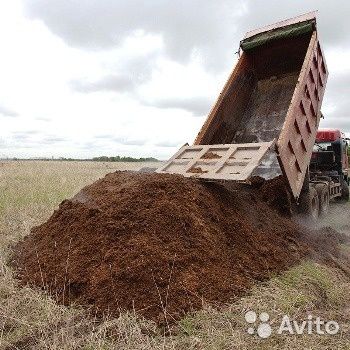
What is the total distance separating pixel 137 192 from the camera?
210 inches

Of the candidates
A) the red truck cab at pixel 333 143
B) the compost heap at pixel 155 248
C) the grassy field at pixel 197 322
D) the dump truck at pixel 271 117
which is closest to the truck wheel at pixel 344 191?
the red truck cab at pixel 333 143

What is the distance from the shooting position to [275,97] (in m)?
8.87

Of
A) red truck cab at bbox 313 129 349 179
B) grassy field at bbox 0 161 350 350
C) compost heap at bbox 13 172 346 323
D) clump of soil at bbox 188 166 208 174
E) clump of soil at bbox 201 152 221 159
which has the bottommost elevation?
grassy field at bbox 0 161 350 350

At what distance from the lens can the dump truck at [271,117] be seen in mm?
6133

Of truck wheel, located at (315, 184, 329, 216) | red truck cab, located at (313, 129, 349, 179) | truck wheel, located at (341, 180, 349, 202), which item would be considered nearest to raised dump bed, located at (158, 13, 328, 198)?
truck wheel, located at (315, 184, 329, 216)

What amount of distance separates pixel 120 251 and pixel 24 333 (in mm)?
1271

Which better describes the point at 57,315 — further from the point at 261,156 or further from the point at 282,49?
the point at 282,49

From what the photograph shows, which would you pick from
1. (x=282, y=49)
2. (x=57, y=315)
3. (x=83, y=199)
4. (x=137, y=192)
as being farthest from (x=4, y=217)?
(x=282, y=49)

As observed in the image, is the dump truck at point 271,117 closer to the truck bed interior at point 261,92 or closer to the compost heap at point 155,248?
the truck bed interior at point 261,92

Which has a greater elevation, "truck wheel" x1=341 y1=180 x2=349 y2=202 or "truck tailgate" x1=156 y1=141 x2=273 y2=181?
"truck tailgate" x1=156 y1=141 x2=273 y2=181

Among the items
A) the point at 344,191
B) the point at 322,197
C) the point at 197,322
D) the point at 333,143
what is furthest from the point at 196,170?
the point at 344,191

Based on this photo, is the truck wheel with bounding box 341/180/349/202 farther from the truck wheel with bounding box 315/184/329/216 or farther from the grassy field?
the grassy field

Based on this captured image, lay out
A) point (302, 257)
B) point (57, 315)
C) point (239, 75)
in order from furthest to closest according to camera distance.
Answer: point (239, 75) → point (302, 257) → point (57, 315)

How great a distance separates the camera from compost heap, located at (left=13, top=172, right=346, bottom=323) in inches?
166
